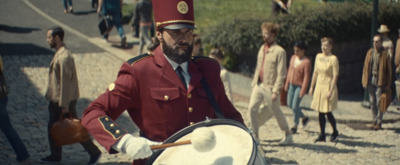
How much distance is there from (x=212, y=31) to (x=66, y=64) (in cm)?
663

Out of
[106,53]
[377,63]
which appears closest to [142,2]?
[106,53]

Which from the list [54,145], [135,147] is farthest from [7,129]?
[135,147]

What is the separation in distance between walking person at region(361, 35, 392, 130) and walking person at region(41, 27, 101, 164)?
496 centimetres

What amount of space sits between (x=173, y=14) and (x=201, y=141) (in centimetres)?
100

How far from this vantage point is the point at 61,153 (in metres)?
7.10

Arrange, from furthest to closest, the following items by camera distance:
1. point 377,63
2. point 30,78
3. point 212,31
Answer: point 212,31 < point 30,78 < point 377,63

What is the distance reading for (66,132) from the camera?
6508 mm

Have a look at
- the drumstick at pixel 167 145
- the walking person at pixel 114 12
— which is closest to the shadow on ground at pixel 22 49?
the walking person at pixel 114 12

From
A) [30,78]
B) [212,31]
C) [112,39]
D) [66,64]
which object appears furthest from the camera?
[112,39]

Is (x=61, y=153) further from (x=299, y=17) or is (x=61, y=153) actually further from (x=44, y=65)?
(x=299, y=17)

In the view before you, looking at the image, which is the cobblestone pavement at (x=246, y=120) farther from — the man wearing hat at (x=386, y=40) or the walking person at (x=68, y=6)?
the walking person at (x=68, y=6)

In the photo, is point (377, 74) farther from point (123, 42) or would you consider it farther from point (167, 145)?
point (123, 42)

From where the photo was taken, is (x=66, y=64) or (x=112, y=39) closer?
(x=66, y=64)

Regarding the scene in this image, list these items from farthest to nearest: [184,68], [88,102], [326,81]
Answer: [88,102] < [326,81] < [184,68]
